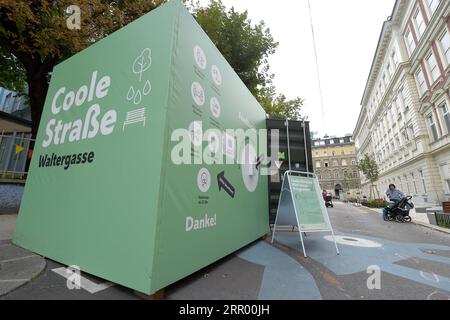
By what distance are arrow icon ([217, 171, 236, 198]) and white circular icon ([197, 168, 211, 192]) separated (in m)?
0.29

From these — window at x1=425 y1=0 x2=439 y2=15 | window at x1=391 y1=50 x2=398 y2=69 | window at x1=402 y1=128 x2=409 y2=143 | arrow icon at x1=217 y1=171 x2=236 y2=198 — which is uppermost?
window at x1=391 y1=50 x2=398 y2=69

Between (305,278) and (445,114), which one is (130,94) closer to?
(305,278)

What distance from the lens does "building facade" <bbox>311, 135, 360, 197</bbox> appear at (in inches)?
2386

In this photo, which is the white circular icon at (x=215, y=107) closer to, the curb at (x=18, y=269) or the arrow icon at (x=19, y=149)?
the curb at (x=18, y=269)

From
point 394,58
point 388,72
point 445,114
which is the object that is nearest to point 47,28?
point 445,114

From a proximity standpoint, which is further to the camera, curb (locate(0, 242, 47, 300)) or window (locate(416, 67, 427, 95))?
window (locate(416, 67, 427, 95))

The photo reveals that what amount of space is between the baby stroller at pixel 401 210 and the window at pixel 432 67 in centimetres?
1346

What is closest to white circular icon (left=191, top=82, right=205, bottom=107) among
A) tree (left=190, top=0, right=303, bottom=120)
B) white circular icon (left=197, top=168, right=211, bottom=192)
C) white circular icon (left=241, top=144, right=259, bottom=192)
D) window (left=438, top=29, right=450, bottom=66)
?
white circular icon (left=197, top=168, right=211, bottom=192)

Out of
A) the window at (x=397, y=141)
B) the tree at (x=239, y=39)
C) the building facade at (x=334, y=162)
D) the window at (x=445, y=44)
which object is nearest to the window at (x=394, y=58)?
the window at (x=397, y=141)

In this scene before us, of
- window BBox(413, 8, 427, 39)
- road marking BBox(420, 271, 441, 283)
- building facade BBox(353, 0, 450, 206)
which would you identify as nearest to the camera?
road marking BBox(420, 271, 441, 283)

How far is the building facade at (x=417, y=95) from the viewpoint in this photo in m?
15.5

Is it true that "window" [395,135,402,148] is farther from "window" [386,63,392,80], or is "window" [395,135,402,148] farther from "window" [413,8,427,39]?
"window" [413,8,427,39]
